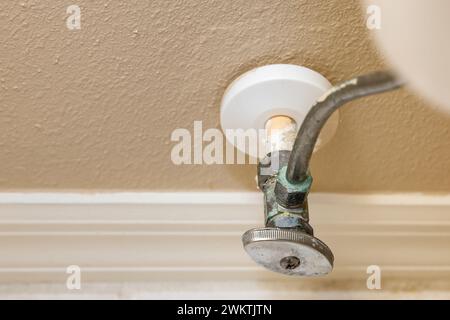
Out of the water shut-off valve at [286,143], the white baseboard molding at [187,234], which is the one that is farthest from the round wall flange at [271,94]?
the white baseboard molding at [187,234]

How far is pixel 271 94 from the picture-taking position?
52 cm

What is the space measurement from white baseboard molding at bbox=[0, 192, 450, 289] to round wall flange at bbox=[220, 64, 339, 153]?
0.13 m

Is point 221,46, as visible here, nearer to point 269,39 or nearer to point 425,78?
point 269,39

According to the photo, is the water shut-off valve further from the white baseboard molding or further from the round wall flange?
the white baseboard molding

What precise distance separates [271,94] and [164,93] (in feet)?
0.35

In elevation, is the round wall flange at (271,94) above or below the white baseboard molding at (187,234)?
above

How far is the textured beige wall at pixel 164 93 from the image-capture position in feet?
1.66

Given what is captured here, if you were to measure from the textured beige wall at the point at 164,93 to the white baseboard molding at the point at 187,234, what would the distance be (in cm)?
2

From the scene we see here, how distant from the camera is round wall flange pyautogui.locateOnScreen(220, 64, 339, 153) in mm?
519

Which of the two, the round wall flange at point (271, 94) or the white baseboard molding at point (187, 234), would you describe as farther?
the white baseboard molding at point (187, 234)

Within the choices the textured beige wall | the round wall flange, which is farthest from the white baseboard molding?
the round wall flange

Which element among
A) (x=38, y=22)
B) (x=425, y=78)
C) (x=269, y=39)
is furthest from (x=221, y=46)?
(x=425, y=78)

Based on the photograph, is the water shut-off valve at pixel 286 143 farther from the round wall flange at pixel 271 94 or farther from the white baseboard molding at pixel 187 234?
the white baseboard molding at pixel 187 234
